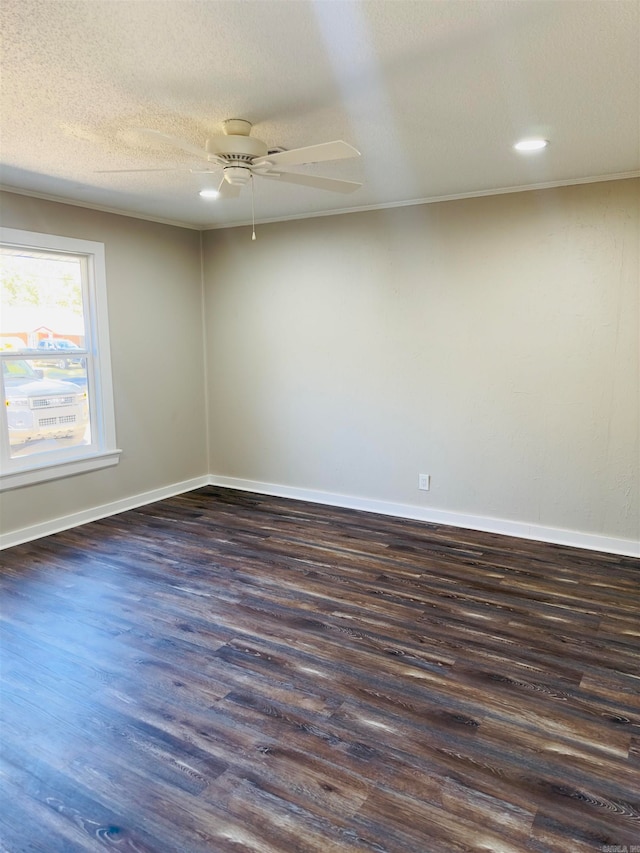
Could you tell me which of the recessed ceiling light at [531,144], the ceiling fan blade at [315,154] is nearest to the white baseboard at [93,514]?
the ceiling fan blade at [315,154]

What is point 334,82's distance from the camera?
7.09ft

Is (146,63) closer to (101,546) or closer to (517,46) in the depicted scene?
(517,46)

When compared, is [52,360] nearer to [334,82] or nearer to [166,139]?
[166,139]

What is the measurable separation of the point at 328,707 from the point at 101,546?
7.83ft

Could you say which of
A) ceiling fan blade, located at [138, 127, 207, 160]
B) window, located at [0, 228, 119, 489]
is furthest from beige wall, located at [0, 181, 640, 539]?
ceiling fan blade, located at [138, 127, 207, 160]

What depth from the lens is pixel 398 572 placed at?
3527 mm

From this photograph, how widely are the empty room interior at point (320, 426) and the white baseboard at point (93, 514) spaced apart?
0.06ft

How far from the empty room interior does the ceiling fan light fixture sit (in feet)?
0.07

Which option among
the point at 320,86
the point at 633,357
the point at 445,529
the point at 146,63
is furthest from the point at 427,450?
the point at 146,63

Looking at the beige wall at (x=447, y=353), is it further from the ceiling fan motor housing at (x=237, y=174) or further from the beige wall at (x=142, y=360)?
the ceiling fan motor housing at (x=237, y=174)

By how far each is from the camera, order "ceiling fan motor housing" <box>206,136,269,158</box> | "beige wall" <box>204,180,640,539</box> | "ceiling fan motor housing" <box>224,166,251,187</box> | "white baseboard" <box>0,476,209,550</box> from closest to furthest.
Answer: "ceiling fan motor housing" <box>206,136,269,158</box>, "ceiling fan motor housing" <box>224,166,251,187</box>, "beige wall" <box>204,180,640,539</box>, "white baseboard" <box>0,476,209,550</box>

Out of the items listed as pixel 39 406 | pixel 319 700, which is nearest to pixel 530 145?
pixel 319 700

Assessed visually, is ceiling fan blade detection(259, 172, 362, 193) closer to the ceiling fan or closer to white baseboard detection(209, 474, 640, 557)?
the ceiling fan

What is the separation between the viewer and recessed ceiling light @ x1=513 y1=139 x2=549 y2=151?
9.36 ft
